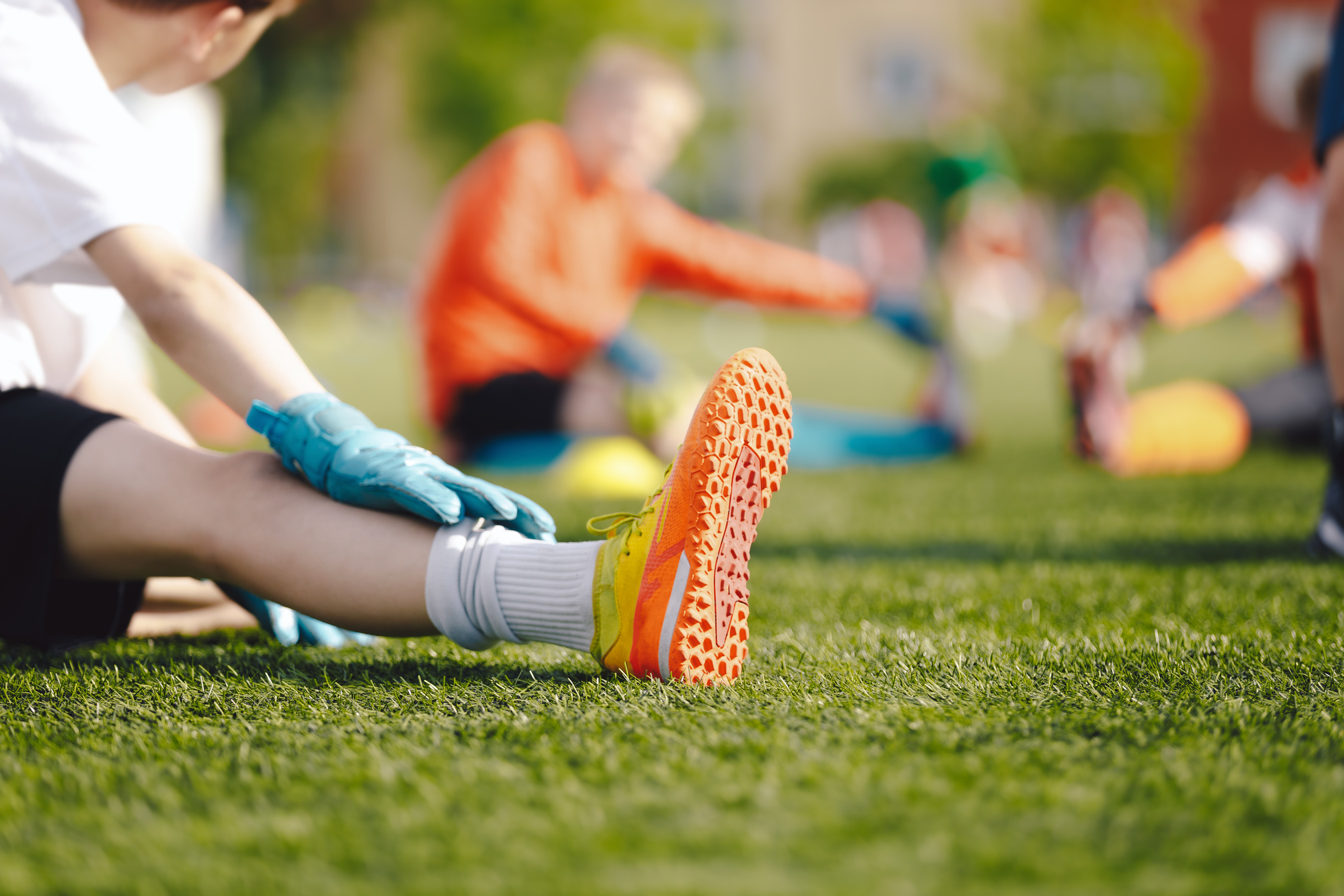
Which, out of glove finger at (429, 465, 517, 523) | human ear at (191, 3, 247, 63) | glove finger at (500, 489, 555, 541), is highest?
human ear at (191, 3, 247, 63)

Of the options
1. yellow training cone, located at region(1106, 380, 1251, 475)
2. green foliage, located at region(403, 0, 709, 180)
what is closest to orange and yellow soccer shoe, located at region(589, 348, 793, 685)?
yellow training cone, located at region(1106, 380, 1251, 475)

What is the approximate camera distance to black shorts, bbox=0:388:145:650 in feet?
4.85

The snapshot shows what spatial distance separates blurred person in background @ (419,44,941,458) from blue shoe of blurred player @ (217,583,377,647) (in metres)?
2.47

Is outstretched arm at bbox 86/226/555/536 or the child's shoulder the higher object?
the child's shoulder

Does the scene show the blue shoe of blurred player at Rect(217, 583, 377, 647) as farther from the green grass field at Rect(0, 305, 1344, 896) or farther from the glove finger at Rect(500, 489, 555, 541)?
the glove finger at Rect(500, 489, 555, 541)

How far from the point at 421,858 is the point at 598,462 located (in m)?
3.01

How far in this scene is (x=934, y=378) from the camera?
15.9 ft

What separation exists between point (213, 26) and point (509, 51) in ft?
88.4

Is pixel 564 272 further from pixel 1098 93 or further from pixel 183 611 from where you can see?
pixel 1098 93

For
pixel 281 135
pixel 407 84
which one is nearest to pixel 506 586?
pixel 281 135

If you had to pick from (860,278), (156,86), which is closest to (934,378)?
(860,278)

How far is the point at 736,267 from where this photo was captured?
443 centimetres

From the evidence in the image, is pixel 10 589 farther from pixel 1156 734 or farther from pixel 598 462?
pixel 598 462

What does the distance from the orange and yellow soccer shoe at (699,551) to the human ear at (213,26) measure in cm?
82
